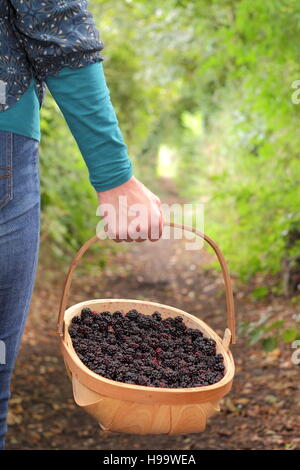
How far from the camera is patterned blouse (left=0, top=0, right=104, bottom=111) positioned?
3.91 ft

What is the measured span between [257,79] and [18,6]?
13.9 feet

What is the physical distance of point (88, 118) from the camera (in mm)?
1258

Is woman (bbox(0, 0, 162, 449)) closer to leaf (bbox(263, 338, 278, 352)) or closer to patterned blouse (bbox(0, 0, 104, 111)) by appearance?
patterned blouse (bbox(0, 0, 104, 111))

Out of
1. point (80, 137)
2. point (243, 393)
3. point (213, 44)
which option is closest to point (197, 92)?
point (213, 44)

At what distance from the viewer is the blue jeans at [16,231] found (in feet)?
4.07

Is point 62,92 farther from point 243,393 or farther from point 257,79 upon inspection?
point 257,79

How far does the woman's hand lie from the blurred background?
183 cm

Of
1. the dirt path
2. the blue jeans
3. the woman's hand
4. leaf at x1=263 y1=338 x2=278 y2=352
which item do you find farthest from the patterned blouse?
the dirt path

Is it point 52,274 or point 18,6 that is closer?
point 18,6

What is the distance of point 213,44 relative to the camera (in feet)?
26.7

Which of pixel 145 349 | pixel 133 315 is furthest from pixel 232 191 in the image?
pixel 145 349

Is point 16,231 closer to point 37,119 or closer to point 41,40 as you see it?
point 37,119

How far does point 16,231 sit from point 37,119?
0.84 ft

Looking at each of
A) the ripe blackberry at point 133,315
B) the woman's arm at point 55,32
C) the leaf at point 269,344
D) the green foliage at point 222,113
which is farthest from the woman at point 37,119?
the green foliage at point 222,113
